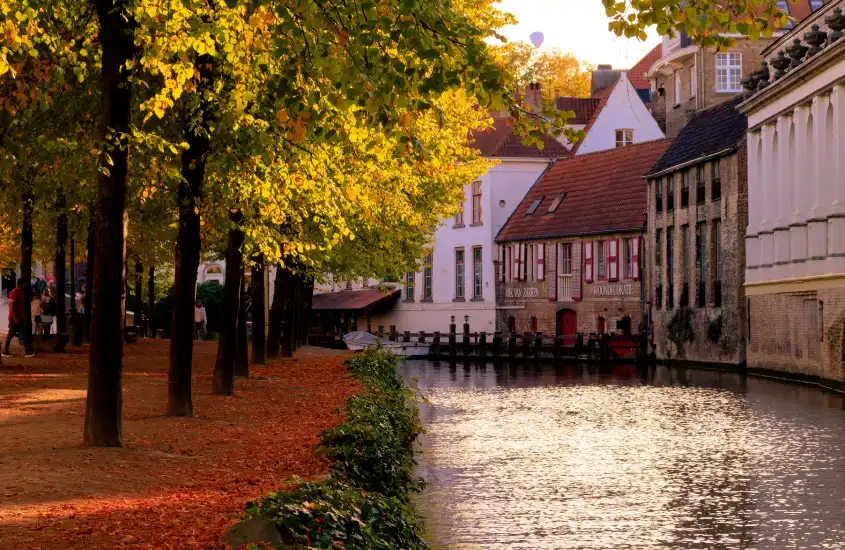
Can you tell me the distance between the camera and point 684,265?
200 ft

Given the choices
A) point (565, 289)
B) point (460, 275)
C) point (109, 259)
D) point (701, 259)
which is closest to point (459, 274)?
point (460, 275)

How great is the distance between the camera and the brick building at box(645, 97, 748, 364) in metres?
55.0

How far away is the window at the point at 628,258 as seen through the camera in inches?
2645

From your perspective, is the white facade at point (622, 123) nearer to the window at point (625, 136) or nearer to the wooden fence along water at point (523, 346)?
the window at point (625, 136)

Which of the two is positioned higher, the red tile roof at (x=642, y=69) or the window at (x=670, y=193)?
the red tile roof at (x=642, y=69)

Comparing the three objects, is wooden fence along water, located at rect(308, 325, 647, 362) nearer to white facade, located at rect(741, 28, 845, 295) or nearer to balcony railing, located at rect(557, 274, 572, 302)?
balcony railing, located at rect(557, 274, 572, 302)

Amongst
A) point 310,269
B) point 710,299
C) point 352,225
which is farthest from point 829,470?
point 710,299

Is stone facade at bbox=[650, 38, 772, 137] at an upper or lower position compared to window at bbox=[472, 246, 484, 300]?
upper

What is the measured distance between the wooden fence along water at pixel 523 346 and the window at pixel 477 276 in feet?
7.69

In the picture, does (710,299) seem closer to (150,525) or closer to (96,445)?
(96,445)

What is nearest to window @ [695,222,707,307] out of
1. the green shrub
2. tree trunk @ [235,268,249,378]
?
tree trunk @ [235,268,249,378]

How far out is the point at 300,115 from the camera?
1111 centimetres

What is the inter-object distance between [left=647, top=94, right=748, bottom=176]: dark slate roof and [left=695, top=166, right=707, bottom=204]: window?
0.52 m

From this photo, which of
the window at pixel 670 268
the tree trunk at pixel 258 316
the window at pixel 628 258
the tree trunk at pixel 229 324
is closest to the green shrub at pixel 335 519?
the tree trunk at pixel 229 324
